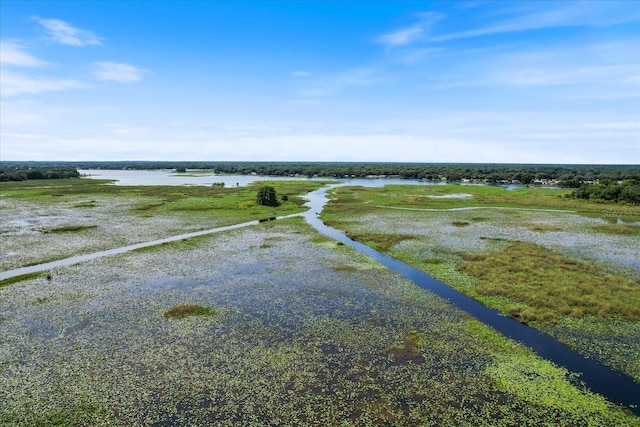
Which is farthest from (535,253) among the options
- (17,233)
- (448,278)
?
(17,233)

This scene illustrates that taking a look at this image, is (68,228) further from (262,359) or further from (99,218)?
(262,359)

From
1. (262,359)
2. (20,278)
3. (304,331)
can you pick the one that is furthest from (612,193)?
(20,278)

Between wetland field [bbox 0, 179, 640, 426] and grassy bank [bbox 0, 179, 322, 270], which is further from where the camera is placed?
grassy bank [bbox 0, 179, 322, 270]

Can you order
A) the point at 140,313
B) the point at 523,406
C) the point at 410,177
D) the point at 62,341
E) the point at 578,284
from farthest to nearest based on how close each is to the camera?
the point at 410,177, the point at 578,284, the point at 140,313, the point at 62,341, the point at 523,406

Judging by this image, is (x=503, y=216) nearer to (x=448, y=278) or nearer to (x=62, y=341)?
(x=448, y=278)

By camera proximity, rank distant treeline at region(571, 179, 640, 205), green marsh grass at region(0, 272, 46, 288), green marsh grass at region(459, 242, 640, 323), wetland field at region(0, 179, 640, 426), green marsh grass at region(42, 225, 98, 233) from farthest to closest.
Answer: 1. distant treeline at region(571, 179, 640, 205)
2. green marsh grass at region(42, 225, 98, 233)
3. green marsh grass at region(0, 272, 46, 288)
4. green marsh grass at region(459, 242, 640, 323)
5. wetland field at region(0, 179, 640, 426)

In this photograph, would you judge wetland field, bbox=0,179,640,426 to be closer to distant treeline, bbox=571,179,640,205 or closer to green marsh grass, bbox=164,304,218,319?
green marsh grass, bbox=164,304,218,319

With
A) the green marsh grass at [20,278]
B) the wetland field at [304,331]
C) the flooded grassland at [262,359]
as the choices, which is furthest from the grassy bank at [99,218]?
the flooded grassland at [262,359]

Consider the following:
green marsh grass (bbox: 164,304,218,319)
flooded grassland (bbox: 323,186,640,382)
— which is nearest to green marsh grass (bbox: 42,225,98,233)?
green marsh grass (bbox: 164,304,218,319)
